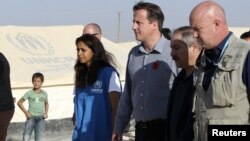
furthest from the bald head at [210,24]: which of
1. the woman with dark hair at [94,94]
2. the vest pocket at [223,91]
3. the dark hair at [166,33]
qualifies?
the dark hair at [166,33]

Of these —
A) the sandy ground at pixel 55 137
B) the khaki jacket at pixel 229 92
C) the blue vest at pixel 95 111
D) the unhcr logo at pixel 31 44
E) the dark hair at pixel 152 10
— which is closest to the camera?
the khaki jacket at pixel 229 92

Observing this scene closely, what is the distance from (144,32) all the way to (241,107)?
1.54m

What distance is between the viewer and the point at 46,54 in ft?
65.3

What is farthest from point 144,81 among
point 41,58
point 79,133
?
point 41,58

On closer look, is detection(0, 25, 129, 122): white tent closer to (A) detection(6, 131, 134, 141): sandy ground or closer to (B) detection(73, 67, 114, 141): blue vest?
(A) detection(6, 131, 134, 141): sandy ground

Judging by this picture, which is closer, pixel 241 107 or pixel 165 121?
pixel 241 107

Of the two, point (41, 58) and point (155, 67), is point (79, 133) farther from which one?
point (41, 58)

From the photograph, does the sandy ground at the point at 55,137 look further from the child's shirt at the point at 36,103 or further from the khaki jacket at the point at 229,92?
the khaki jacket at the point at 229,92

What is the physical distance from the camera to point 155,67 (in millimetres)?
4539

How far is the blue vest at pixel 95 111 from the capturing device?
16.5 feet

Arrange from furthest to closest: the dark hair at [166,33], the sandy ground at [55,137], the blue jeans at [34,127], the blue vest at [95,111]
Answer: the sandy ground at [55,137] → the blue jeans at [34,127] → the dark hair at [166,33] → the blue vest at [95,111]

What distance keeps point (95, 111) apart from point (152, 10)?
1.01m

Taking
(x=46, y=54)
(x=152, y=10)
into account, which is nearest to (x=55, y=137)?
(x=46, y=54)

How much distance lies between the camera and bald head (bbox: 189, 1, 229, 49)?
3283mm
